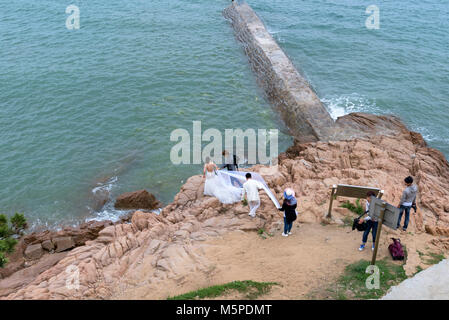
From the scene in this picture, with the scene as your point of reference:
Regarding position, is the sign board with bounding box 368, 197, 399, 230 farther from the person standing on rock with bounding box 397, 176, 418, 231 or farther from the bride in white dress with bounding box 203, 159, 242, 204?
the bride in white dress with bounding box 203, 159, 242, 204

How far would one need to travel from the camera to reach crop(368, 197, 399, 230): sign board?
8.84 m

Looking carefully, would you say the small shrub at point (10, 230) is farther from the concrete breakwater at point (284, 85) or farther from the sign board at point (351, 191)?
the concrete breakwater at point (284, 85)

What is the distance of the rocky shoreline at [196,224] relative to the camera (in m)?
11.3

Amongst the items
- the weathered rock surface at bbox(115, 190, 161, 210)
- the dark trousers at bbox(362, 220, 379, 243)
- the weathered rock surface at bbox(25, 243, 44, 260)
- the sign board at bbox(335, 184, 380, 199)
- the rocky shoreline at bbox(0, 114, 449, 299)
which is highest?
the sign board at bbox(335, 184, 380, 199)

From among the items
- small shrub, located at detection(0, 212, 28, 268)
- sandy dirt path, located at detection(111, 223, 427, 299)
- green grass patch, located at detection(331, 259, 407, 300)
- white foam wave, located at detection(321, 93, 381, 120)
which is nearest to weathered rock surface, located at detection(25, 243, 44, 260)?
small shrub, located at detection(0, 212, 28, 268)

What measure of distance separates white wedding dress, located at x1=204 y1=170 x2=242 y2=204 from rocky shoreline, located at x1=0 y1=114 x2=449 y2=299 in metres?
0.27

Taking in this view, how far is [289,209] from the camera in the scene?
37.7 ft

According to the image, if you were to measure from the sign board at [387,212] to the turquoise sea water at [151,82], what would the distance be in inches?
453

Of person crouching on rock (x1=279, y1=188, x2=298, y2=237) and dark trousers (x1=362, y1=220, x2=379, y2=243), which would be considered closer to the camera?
dark trousers (x1=362, y1=220, x2=379, y2=243)

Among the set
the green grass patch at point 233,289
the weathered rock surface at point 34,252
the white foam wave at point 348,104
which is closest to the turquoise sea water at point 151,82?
the white foam wave at point 348,104

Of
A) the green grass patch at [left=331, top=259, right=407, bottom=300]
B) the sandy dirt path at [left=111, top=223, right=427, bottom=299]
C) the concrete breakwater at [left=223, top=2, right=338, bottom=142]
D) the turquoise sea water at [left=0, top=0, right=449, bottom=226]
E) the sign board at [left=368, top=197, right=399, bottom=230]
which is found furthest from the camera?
the concrete breakwater at [left=223, top=2, right=338, bottom=142]

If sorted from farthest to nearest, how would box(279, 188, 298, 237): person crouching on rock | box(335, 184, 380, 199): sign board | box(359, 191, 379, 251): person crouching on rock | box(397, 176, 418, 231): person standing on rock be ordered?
box(335, 184, 380, 199): sign board < box(397, 176, 418, 231): person standing on rock < box(279, 188, 298, 237): person crouching on rock < box(359, 191, 379, 251): person crouching on rock

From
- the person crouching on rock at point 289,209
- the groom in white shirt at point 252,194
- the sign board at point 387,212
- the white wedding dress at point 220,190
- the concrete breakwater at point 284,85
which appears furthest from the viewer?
the concrete breakwater at point 284,85

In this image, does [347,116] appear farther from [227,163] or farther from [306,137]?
[227,163]
